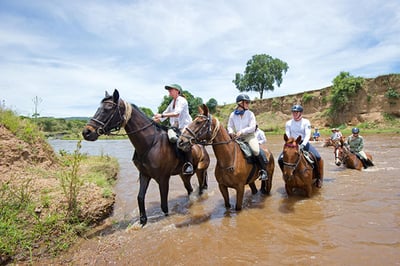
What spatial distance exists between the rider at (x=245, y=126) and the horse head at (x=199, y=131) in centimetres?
91

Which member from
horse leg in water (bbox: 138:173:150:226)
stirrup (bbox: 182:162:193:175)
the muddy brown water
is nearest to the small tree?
the muddy brown water

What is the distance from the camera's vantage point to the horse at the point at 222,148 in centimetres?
461

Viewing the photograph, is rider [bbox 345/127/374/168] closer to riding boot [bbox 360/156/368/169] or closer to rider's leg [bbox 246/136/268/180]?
riding boot [bbox 360/156/368/169]

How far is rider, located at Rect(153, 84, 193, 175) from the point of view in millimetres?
5285

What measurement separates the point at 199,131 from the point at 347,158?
7890mm

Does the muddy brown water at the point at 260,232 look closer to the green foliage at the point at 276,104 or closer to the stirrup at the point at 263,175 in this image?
the stirrup at the point at 263,175

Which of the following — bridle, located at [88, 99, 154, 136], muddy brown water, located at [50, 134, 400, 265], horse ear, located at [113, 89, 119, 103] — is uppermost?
horse ear, located at [113, 89, 119, 103]

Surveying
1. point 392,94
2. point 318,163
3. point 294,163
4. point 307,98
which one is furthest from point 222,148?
point 307,98

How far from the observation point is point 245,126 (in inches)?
230

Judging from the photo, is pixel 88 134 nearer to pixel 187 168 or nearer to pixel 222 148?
pixel 187 168

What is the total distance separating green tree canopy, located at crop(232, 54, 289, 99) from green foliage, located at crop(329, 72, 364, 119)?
22.8m

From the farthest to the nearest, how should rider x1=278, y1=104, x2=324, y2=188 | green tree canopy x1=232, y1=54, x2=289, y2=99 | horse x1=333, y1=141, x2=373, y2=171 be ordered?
1. green tree canopy x1=232, y1=54, x2=289, y2=99
2. horse x1=333, y1=141, x2=373, y2=171
3. rider x1=278, y1=104, x2=324, y2=188

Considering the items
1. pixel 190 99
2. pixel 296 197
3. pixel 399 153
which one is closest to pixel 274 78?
pixel 190 99

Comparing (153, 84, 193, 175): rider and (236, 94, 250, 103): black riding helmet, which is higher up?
(236, 94, 250, 103): black riding helmet
